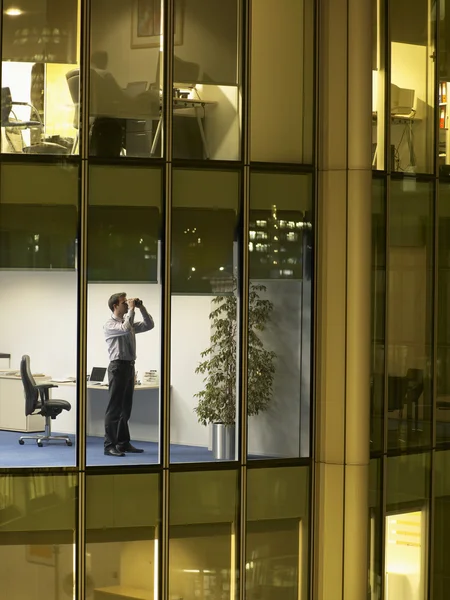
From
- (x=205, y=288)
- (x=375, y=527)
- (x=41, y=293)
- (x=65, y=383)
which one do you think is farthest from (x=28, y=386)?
(x=375, y=527)

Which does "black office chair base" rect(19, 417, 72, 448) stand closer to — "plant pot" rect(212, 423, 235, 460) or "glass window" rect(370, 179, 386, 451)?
"plant pot" rect(212, 423, 235, 460)

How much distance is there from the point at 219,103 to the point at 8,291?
9.26 ft

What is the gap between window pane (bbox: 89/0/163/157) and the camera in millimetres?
8930

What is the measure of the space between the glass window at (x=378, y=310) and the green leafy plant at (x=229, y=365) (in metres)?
1.16

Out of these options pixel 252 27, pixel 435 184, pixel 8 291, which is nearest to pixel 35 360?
pixel 8 291

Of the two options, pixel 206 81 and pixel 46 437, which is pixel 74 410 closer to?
pixel 46 437

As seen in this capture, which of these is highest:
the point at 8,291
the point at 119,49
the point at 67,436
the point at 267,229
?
the point at 119,49

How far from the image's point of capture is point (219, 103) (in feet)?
30.1

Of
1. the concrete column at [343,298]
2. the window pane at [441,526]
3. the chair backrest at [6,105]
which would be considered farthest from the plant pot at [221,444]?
the chair backrest at [6,105]

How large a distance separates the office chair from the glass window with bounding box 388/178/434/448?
3.53 m

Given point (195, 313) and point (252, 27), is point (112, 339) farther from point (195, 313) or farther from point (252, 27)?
point (252, 27)

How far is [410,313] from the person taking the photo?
985 cm

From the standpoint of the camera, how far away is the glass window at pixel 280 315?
9258mm

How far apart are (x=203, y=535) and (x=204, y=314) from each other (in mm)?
2230
